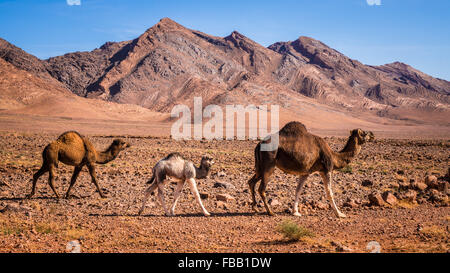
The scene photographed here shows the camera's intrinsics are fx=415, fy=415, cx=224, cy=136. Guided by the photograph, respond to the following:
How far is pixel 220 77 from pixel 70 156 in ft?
401

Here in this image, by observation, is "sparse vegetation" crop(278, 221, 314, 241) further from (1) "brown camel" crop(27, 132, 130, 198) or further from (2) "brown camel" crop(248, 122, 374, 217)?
(1) "brown camel" crop(27, 132, 130, 198)

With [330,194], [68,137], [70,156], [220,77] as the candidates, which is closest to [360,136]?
[330,194]

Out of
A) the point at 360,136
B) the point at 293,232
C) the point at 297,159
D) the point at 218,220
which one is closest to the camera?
the point at 293,232

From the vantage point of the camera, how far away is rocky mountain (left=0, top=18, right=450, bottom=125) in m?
114

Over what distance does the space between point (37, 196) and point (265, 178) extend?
694 cm

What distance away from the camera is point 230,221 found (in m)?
9.63

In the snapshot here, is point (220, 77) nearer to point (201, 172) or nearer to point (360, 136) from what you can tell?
point (360, 136)

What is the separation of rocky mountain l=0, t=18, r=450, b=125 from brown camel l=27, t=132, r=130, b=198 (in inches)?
3229

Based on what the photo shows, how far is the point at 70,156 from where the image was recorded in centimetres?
1205

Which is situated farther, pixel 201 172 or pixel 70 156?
pixel 70 156

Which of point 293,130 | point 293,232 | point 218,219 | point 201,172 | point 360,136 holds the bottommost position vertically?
point 218,219

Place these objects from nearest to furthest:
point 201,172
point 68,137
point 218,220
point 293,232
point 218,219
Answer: point 293,232 < point 218,220 < point 218,219 < point 201,172 < point 68,137

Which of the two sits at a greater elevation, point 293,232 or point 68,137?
point 68,137
